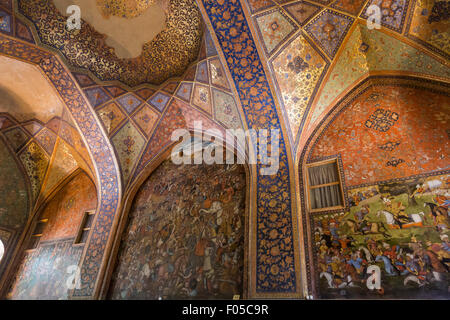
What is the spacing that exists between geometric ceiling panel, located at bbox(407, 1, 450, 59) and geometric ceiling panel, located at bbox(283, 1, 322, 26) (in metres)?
1.78

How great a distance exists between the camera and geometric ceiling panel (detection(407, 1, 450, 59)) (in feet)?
16.5

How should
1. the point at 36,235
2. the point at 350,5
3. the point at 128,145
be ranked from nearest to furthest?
the point at 350,5
the point at 128,145
the point at 36,235

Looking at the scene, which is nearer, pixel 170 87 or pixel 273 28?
pixel 273 28

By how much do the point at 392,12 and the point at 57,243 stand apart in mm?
11111

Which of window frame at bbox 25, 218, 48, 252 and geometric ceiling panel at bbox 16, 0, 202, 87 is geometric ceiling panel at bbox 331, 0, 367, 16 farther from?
window frame at bbox 25, 218, 48, 252

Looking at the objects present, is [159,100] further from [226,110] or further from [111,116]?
[226,110]

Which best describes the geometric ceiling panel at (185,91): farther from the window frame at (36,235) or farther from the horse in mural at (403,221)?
the window frame at (36,235)

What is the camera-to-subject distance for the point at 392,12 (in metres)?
5.45

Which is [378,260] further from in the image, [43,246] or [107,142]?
[43,246]

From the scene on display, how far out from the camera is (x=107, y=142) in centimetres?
910

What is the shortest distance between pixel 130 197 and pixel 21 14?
557cm

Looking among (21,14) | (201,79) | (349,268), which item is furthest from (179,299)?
(21,14)

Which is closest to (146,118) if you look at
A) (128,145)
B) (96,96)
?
(128,145)

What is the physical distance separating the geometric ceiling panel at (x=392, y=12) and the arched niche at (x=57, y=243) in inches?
361
